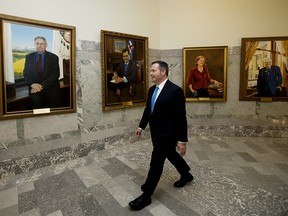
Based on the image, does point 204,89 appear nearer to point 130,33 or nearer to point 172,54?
point 172,54

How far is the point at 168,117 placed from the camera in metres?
2.65

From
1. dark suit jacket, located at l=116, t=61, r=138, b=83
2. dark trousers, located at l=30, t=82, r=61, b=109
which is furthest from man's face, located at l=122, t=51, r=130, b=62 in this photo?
dark trousers, located at l=30, t=82, r=61, b=109

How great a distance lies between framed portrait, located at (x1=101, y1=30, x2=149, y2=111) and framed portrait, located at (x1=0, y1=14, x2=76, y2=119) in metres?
0.81

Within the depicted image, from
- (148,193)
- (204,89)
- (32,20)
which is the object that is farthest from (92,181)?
(204,89)

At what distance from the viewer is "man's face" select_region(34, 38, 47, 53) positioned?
3711mm

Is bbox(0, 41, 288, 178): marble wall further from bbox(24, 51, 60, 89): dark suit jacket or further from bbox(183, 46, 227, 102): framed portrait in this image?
bbox(24, 51, 60, 89): dark suit jacket

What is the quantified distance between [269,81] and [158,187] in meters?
4.35

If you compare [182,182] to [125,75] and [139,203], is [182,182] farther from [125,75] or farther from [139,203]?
[125,75]

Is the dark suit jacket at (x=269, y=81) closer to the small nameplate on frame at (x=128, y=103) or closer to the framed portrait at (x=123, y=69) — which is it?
the framed portrait at (x=123, y=69)

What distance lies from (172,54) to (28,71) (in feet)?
12.7

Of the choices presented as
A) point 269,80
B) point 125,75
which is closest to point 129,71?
point 125,75

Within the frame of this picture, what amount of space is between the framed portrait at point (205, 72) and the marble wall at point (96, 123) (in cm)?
21

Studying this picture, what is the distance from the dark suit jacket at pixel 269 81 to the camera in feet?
17.4

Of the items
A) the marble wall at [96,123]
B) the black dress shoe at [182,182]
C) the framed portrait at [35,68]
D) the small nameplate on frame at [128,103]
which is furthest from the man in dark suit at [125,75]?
the black dress shoe at [182,182]
